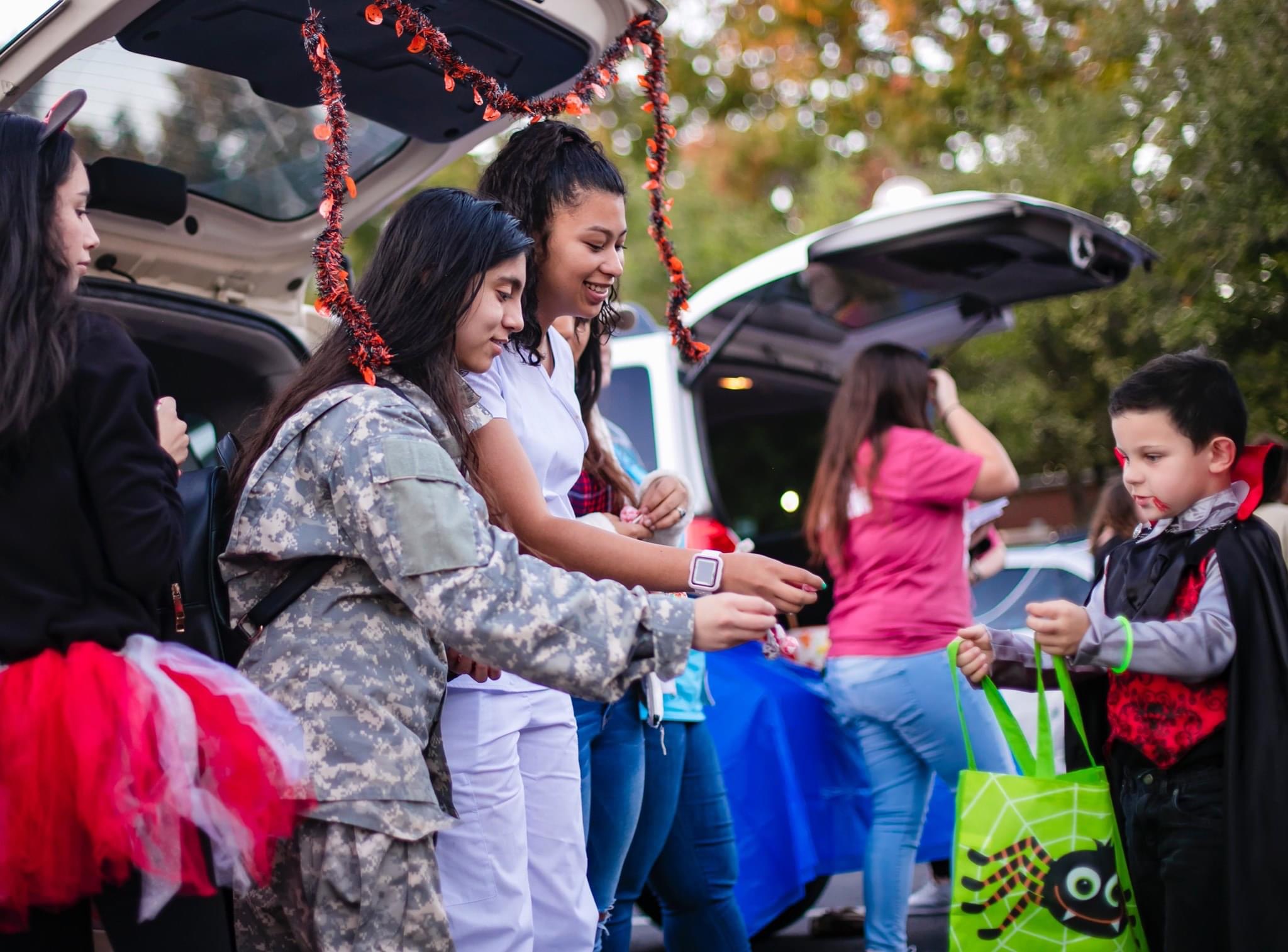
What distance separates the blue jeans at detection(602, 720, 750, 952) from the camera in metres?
3.21

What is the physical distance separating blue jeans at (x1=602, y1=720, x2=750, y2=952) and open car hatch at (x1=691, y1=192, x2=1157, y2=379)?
6.34ft

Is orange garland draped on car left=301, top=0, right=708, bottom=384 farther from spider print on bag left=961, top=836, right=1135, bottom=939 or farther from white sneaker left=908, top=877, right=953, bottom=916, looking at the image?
white sneaker left=908, top=877, right=953, bottom=916

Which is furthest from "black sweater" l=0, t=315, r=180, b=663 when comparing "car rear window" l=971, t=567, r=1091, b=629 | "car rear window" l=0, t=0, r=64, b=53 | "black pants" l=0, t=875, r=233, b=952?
"car rear window" l=971, t=567, r=1091, b=629

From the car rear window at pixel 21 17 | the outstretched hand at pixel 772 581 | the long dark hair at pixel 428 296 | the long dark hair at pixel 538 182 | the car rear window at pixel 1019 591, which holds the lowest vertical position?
the outstretched hand at pixel 772 581

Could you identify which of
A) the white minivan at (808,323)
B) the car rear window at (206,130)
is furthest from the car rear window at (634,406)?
the car rear window at (206,130)

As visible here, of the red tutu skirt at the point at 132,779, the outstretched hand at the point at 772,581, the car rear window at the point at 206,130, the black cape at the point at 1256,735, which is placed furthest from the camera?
the car rear window at the point at 206,130

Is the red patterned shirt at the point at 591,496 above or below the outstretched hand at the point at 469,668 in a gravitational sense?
above

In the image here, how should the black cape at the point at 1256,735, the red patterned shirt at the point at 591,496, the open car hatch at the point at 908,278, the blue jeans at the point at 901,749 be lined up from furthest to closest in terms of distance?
the open car hatch at the point at 908,278 → the blue jeans at the point at 901,749 → the red patterned shirt at the point at 591,496 → the black cape at the point at 1256,735

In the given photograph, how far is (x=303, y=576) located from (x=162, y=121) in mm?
1704

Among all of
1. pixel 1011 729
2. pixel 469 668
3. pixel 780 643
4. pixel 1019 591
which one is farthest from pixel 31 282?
pixel 1019 591

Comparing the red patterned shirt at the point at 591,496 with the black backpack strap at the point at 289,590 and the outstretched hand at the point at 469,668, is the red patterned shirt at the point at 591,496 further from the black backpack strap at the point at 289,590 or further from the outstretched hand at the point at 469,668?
the black backpack strap at the point at 289,590

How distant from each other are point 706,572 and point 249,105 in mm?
1822

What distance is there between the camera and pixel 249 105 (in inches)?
128

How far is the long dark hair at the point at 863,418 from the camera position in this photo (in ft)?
13.4
